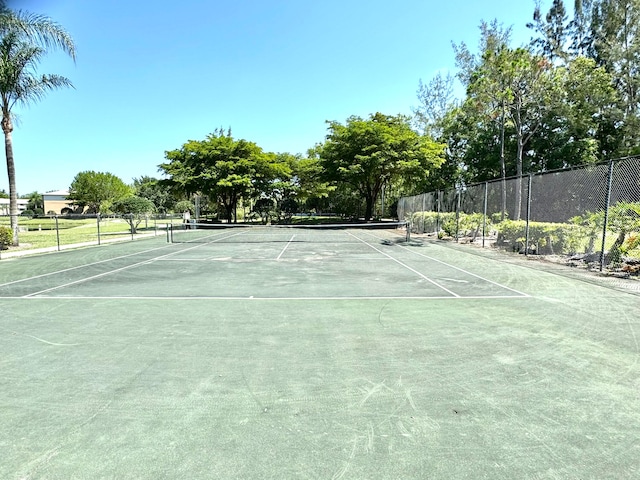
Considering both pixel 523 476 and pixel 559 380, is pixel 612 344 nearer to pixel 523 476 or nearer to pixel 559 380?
pixel 559 380

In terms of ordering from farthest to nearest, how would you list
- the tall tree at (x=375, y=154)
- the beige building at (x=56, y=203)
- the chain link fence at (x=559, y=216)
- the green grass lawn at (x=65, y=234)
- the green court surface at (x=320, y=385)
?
the beige building at (x=56, y=203)
the tall tree at (x=375, y=154)
the green grass lawn at (x=65, y=234)
the chain link fence at (x=559, y=216)
the green court surface at (x=320, y=385)

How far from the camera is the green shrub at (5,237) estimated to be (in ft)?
55.1

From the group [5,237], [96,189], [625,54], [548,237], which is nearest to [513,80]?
[548,237]

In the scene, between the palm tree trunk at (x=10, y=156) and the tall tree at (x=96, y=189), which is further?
the tall tree at (x=96, y=189)

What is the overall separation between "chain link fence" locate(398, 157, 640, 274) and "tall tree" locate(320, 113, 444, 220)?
3.12 m

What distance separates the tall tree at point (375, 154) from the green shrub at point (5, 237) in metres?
21.0

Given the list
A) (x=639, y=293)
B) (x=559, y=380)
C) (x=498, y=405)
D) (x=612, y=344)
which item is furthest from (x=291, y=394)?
(x=639, y=293)

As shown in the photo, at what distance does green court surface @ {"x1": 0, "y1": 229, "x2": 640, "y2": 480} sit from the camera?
238cm

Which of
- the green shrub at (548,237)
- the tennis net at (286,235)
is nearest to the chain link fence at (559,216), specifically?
the green shrub at (548,237)

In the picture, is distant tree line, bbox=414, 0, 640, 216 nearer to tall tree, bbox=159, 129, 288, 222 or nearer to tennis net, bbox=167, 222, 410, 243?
tennis net, bbox=167, 222, 410, 243

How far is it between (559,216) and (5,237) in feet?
87.5

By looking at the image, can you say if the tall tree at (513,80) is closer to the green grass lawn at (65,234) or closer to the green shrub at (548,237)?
the green shrub at (548,237)

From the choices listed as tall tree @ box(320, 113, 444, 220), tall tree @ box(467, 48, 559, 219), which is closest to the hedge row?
tall tree @ box(467, 48, 559, 219)

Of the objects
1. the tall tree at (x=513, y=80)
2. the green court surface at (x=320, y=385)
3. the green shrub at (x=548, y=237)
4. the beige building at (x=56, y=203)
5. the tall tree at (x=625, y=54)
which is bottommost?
the green court surface at (x=320, y=385)
